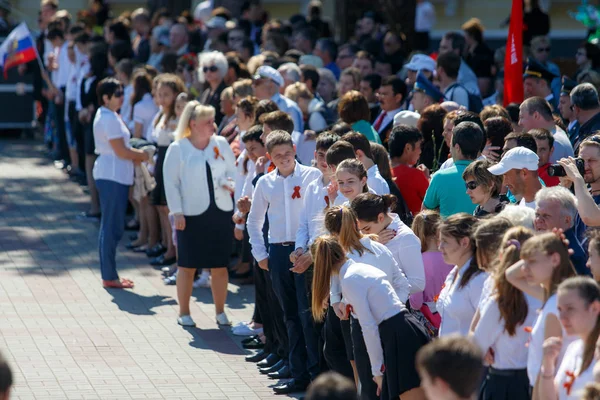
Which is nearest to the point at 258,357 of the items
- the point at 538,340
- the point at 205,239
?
the point at 205,239

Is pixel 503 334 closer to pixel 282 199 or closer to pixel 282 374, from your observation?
pixel 282 199

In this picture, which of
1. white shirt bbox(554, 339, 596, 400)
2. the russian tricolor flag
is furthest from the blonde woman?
the russian tricolor flag

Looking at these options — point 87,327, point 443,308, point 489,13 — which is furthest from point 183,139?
point 489,13

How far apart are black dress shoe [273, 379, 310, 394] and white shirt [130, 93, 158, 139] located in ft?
17.7

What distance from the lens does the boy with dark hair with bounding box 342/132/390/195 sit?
7.72 m

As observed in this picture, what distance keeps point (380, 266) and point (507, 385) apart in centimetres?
134

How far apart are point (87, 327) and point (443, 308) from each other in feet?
15.3

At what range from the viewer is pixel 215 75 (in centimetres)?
1230

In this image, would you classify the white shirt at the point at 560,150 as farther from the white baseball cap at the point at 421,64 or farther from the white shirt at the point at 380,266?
the white baseball cap at the point at 421,64

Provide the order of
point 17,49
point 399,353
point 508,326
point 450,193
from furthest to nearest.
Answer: point 17,49 → point 450,193 → point 399,353 → point 508,326

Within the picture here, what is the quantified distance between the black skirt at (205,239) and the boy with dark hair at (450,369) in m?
5.49

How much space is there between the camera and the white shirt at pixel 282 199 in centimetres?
823

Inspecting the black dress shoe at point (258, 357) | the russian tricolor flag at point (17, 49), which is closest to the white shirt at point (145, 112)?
the russian tricolor flag at point (17, 49)

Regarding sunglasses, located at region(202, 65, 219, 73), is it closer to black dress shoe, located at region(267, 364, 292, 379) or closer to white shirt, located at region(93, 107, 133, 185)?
white shirt, located at region(93, 107, 133, 185)
